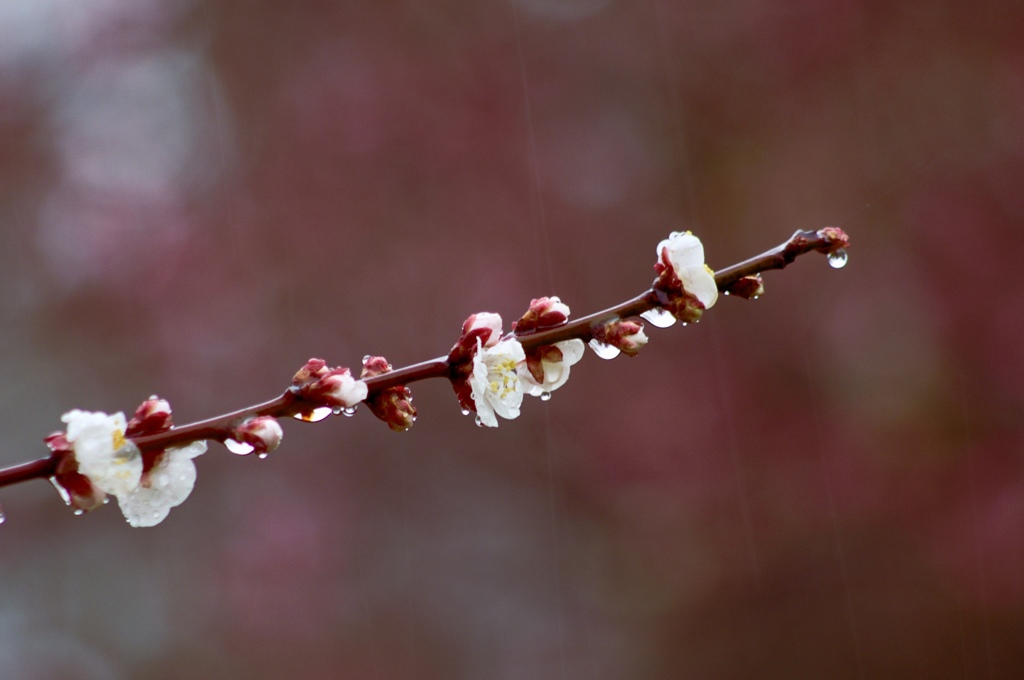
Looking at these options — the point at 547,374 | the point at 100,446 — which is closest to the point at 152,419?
the point at 100,446

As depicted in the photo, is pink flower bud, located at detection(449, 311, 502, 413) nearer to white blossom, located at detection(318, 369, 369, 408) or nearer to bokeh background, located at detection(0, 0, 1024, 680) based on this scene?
white blossom, located at detection(318, 369, 369, 408)

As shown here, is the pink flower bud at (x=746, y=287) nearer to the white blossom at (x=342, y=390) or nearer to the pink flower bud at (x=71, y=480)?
the white blossom at (x=342, y=390)

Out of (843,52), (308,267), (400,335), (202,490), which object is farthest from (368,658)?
(843,52)

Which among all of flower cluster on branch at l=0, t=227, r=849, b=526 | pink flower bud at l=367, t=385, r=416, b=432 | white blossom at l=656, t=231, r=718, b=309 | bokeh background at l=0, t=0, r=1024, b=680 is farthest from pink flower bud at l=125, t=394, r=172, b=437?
bokeh background at l=0, t=0, r=1024, b=680

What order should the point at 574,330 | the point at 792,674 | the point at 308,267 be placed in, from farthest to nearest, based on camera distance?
the point at 308,267 → the point at 792,674 → the point at 574,330

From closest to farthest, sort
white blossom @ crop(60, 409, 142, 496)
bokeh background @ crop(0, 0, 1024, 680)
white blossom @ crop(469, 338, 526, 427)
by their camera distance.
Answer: white blossom @ crop(60, 409, 142, 496), white blossom @ crop(469, 338, 526, 427), bokeh background @ crop(0, 0, 1024, 680)

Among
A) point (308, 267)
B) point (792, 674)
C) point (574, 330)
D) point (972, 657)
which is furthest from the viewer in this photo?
point (308, 267)

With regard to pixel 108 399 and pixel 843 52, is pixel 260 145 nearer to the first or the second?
pixel 108 399
